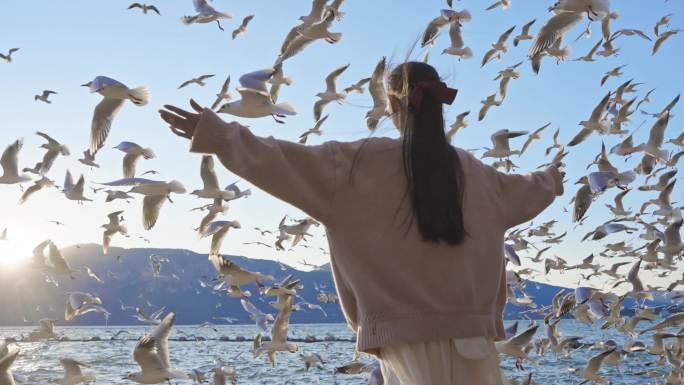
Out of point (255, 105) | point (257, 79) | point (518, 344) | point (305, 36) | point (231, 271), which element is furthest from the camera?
point (305, 36)

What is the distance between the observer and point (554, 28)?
740 cm

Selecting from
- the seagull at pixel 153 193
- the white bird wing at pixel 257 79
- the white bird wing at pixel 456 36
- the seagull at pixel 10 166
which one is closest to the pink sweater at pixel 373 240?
the white bird wing at pixel 257 79

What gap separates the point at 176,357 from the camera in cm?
2911

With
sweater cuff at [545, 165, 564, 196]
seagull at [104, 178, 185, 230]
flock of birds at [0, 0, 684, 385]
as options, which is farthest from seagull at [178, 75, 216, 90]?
sweater cuff at [545, 165, 564, 196]

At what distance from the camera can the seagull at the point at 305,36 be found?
28.0ft

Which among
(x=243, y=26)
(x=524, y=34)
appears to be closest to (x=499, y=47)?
(x=524, y=34)

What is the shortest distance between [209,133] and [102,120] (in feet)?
16.6

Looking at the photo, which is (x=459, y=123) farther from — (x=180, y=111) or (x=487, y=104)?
(x=180, y=111)

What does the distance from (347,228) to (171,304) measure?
240 feet

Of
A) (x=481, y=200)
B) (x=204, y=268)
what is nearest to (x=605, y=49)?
(x=481, y=200)

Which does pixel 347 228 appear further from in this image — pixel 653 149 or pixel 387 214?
pixel 653 149

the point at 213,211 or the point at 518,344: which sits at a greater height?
the point at 213,211

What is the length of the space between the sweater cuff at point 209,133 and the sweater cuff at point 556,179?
125cm

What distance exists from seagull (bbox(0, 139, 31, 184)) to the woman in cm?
794
